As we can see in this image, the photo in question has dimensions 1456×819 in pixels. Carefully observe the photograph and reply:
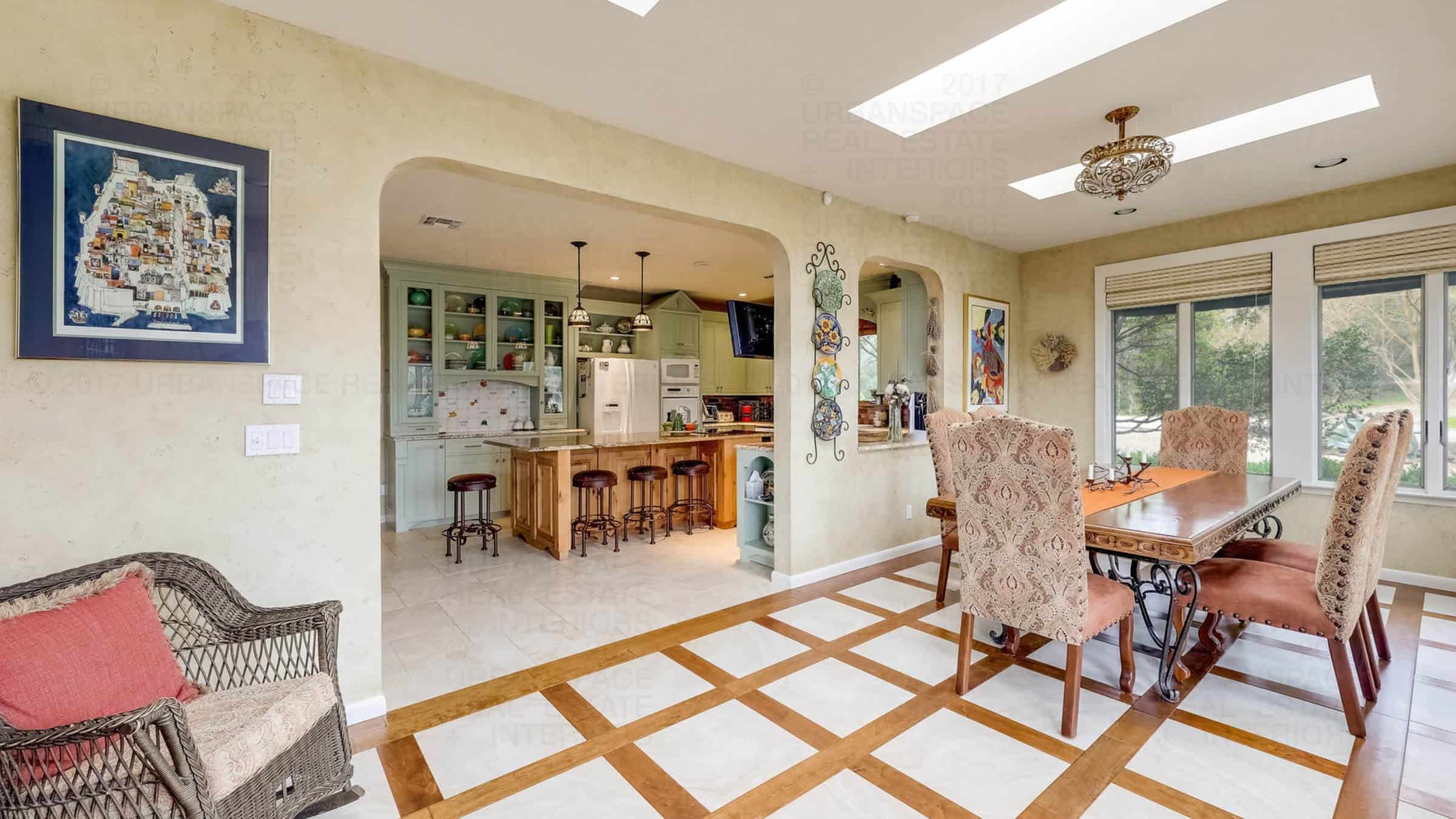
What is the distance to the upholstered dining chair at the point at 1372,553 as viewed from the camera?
2443 millimetres

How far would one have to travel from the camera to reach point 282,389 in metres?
2.18

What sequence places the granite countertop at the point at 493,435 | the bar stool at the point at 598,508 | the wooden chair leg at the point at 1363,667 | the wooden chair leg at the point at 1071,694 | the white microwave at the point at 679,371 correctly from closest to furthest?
the wooden chair leg at the point at 1071,694
the wooden chair leg at the point at 1363,667
the bar stool at the point at 598,508
the granite countertop at the point at 493,435
the white microwave at the point at 679,371

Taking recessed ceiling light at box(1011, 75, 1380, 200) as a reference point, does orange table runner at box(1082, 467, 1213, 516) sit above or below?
below

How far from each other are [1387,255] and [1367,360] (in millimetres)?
684

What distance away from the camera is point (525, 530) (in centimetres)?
522

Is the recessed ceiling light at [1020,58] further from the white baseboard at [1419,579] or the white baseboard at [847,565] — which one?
the white baseboard at [1419,579]

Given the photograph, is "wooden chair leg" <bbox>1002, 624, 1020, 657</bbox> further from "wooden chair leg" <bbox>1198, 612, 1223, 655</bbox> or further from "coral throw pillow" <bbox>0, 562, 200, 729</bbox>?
"coral throw pillow" <bbox>0, 562, 200, 729</bbox>

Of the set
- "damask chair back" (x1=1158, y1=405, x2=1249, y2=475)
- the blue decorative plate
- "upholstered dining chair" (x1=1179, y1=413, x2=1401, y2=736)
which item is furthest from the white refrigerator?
"upholstered dining chair" (x1=1179, y1=413, x2=1401, y2=736)

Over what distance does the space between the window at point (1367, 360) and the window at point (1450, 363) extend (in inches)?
4.1

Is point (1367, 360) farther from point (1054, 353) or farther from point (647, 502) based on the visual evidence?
point (647, 502)

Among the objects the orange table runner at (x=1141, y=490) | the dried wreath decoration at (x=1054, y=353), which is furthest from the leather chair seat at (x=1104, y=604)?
the dried wreath decoration at (x=1054, y=353)

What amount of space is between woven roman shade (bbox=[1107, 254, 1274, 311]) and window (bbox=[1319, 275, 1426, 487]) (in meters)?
0.40

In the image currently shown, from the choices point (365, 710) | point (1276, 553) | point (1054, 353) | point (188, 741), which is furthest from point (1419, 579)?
point (188, 741)

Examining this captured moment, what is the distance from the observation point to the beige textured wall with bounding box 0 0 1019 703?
5.96ft
